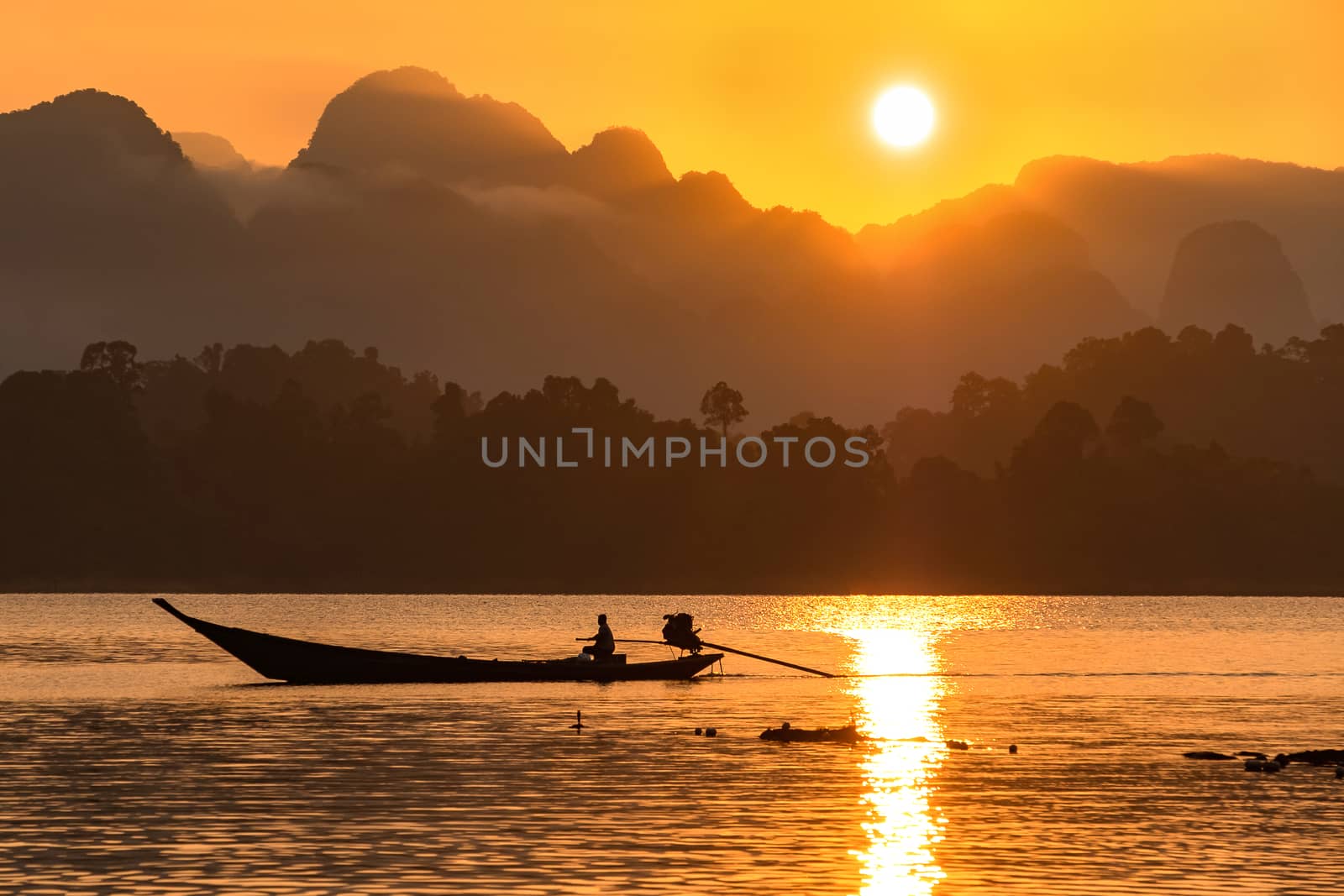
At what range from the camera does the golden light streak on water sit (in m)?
33.2

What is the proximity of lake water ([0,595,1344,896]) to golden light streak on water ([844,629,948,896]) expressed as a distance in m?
0.12

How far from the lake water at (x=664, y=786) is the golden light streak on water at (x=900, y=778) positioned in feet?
0.40

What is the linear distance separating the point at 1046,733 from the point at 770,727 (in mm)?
7940

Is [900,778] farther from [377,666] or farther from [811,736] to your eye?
[377,666]

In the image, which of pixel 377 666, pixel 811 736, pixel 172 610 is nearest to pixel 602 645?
pixel 377 666

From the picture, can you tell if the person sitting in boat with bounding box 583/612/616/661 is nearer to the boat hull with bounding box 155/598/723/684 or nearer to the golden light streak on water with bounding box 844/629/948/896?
the boat hull with bounding box 155/598/723/684

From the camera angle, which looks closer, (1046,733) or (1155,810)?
(1155,810)

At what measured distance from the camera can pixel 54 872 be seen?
3231 cm

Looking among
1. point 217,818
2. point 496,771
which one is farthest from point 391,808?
point 496,771

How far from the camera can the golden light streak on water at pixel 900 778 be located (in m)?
33.2

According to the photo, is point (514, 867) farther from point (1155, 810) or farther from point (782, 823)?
point (1155, 810)

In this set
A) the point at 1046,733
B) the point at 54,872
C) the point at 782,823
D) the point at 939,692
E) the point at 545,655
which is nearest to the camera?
the point at 54,872

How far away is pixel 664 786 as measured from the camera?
44.3 m

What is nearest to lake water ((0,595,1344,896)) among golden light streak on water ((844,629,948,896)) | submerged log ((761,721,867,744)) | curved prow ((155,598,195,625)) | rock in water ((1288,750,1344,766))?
golden light streak on water ((844,629,948,896))
